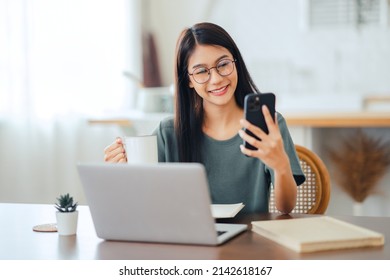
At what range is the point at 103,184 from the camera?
3.74ft

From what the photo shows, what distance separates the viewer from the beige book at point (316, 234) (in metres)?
1.06

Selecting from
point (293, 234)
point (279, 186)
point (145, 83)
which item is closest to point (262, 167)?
point (279, 186)

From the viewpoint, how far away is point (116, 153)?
151 centimetres

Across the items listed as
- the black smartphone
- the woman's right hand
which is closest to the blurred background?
the woman's right hand

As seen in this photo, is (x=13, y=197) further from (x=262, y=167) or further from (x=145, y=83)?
(x=262, y=167)

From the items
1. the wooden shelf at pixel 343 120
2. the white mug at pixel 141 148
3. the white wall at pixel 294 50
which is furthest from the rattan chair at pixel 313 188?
the white wall at pixel 294 50

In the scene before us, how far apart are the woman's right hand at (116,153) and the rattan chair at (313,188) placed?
1.67ft

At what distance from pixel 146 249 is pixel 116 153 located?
434 millimetres

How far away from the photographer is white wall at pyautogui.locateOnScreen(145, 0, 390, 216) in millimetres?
4004

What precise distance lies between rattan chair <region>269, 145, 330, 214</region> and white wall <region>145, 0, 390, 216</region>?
7.47 ft

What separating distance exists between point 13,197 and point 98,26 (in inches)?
43.7

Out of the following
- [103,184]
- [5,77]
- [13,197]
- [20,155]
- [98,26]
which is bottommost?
[13,197]

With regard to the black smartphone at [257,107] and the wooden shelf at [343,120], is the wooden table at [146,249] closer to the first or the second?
the black smartphone at [257,107]

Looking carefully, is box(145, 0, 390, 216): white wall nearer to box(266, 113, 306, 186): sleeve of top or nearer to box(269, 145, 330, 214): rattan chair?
box(269, 145, 330, 214): rattan chair
